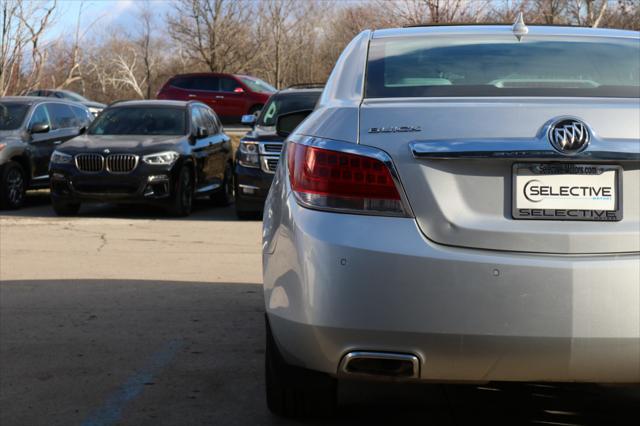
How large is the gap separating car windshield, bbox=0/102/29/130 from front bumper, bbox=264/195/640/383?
12.3m

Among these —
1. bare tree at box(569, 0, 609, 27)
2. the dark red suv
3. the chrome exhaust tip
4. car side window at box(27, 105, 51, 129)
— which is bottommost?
the chrome exhaust tip

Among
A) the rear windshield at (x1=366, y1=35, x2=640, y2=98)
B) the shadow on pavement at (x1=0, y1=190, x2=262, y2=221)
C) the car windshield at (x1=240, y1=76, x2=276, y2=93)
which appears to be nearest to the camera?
the rear windshield at (x1=366, y1=35, x2=640, y2=98)

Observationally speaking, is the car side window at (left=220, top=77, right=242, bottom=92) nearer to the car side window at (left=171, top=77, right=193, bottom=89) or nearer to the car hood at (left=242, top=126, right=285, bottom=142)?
the car side window at (left=171, top=77, right=193, bottom=89)

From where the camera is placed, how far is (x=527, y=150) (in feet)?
10.5

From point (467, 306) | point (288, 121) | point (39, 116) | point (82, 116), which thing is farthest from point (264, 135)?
point (467, 306)

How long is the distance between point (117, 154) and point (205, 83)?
15.6 meters

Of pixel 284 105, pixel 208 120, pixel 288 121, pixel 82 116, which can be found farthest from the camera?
pixel 82 116

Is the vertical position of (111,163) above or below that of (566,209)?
below

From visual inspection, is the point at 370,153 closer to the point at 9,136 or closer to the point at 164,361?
the point at 164,361

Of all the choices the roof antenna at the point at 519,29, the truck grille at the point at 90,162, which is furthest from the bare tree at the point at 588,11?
the roof antenna at the point at 519,29

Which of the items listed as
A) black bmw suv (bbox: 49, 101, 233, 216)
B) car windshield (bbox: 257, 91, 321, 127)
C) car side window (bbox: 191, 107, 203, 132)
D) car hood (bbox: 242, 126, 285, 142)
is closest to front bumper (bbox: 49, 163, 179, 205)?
black bmw suv (bbox: 49, 101, 233, 216)

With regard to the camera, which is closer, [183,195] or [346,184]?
[346,184]

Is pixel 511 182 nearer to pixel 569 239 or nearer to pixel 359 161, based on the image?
pixel 569 239

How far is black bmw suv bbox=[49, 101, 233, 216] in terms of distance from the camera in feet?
42.1
